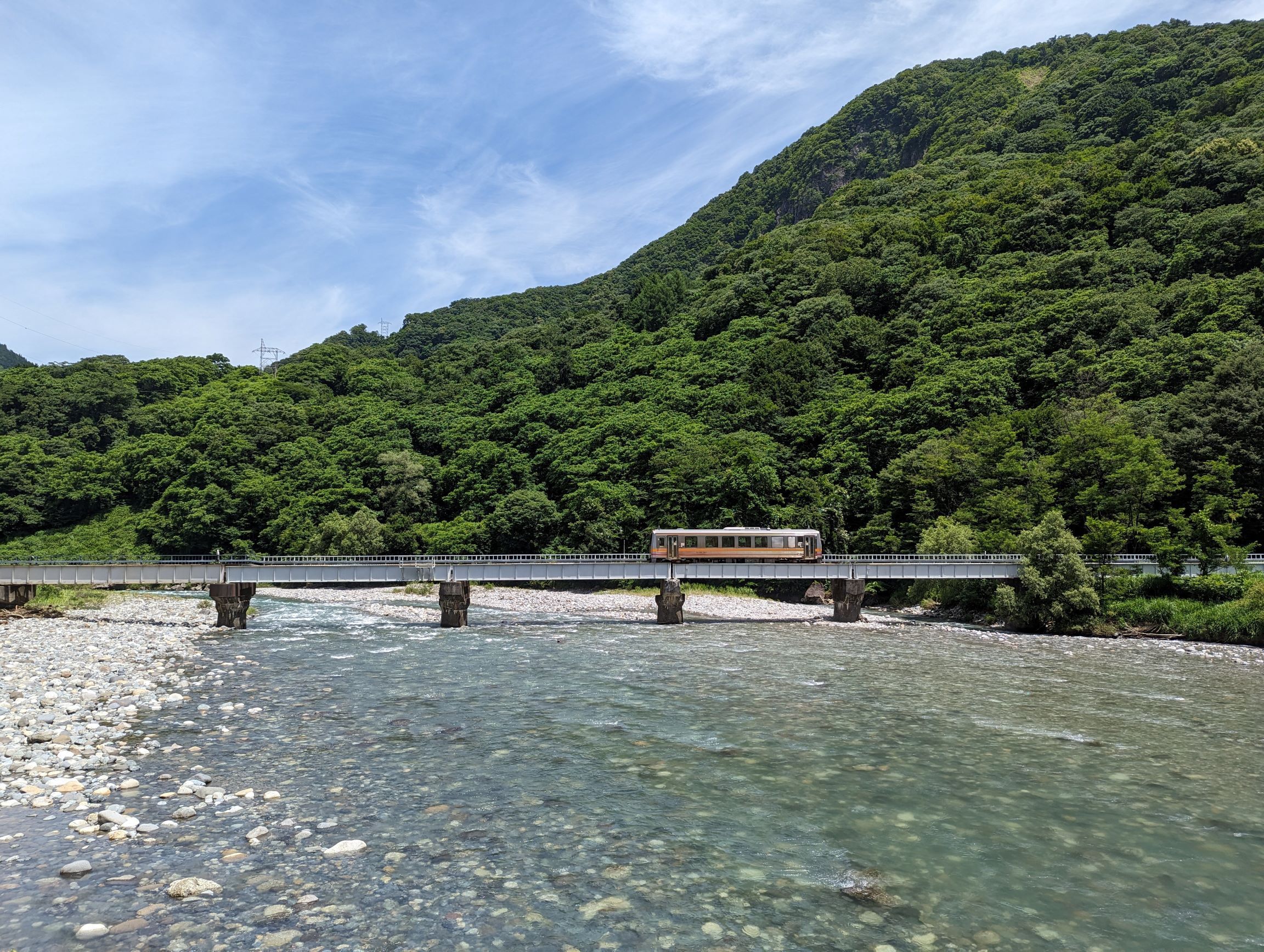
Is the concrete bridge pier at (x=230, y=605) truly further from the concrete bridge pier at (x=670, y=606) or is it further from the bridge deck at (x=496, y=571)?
the concrete bridge pier at (x=670, y=606)

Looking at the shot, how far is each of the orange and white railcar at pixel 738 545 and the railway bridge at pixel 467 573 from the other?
4.54 feet

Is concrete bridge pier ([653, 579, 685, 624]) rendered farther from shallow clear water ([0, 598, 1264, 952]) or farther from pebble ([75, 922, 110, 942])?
pebble ([75, 922, 110, 942])

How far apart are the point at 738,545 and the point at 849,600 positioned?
10255mm

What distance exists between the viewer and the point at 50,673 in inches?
958

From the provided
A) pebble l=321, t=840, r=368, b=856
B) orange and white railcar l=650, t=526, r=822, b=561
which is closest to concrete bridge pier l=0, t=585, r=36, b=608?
orange and white railcar l=650, t=526, r=822, b=561

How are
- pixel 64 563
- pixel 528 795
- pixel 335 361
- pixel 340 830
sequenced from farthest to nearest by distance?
pixel 335 361
pixel 64 563
pixel 528 795
pixel 340 830

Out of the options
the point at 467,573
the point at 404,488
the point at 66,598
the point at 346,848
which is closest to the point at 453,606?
the point at 467,573

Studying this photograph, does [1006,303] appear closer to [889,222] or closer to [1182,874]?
[889,222]

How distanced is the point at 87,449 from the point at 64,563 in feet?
334

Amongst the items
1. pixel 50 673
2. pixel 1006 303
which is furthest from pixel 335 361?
pixel 50 673

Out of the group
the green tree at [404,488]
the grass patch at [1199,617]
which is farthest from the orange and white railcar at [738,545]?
the green tree at [404,488]

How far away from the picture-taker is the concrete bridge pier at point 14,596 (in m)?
45.8

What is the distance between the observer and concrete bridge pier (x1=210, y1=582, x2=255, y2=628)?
44.8 meters

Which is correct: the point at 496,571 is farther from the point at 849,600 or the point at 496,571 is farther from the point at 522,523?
the point at 522,523
